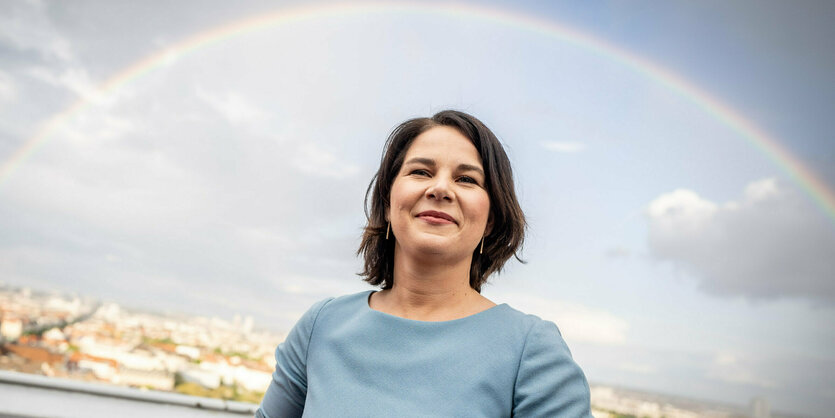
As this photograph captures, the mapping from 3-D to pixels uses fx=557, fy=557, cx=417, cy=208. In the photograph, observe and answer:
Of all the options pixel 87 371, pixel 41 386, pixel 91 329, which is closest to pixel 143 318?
pixel 91 329

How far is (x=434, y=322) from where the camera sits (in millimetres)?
791

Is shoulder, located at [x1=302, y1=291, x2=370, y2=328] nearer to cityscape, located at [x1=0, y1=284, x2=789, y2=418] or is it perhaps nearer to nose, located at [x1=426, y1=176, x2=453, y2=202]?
nose, located at [x1=426, y1=176, x2=453, y2=202]

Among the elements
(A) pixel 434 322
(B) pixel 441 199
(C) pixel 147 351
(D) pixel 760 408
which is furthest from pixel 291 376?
(D) pixel 760 408

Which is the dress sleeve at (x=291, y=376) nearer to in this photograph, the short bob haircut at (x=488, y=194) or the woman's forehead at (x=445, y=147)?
the short bob haircut at (x=488, y=194)

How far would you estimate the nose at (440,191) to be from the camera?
0.79 m

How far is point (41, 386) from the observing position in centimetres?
151

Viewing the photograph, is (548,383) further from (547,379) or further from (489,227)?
(489,227)

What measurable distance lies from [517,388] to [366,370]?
0.68 ft

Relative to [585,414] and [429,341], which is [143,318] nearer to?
[429,341]

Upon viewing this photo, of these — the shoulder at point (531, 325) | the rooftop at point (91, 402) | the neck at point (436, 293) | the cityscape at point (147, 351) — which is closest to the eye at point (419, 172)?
the neck at point (436, 293)

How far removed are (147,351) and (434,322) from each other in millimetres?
1522

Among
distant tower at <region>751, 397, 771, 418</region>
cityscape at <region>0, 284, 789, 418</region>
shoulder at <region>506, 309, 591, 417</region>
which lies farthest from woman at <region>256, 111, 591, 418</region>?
distant tower at <region>751, 397, 771, 418</region>

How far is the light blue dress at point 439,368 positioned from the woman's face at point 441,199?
11 centimetres

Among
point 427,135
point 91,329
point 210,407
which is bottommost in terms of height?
point 210,407
